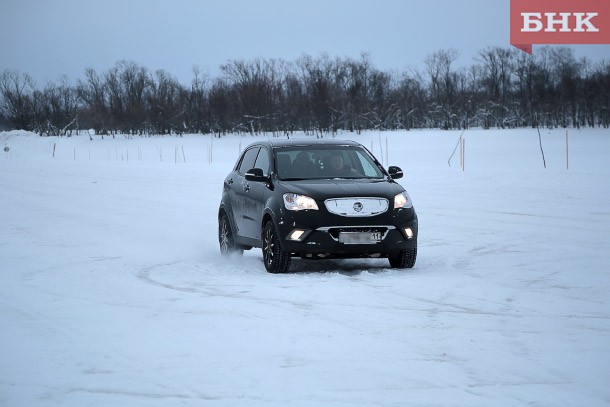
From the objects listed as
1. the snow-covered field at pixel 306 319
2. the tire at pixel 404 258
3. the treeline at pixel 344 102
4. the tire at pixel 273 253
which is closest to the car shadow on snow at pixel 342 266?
the snow-covered field at pixel 306 319

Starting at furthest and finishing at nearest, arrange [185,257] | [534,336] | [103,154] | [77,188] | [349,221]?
[103,154], [77,188], [185,257], [349,221], [534,336]

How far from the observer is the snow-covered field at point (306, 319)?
6.14 m

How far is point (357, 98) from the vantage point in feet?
380

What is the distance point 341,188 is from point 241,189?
6.77 ft

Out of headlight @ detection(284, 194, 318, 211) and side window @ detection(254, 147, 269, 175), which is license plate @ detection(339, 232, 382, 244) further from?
side window @ detection(254, 147, 269, 175)

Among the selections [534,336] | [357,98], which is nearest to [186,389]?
[534,336]

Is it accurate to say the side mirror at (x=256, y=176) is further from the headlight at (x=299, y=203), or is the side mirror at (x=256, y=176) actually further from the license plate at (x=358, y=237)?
the license plate at (x=358, y=237)

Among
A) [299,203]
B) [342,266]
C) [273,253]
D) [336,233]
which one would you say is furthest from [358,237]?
[342,266]

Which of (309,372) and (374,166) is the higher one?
(374,166)

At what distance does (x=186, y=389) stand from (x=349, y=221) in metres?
5.57

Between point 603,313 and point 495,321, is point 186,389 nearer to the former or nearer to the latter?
point 495,321

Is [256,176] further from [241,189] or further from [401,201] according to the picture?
[401,201]

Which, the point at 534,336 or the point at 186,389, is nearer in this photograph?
the point at 186,389

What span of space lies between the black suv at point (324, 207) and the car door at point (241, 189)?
0.03m
